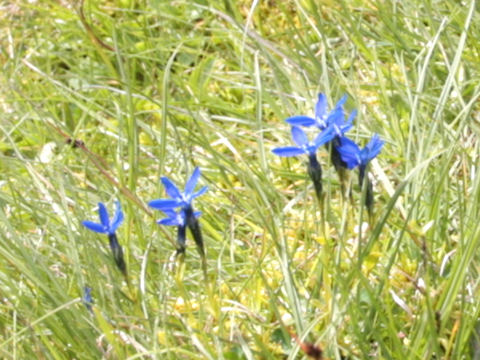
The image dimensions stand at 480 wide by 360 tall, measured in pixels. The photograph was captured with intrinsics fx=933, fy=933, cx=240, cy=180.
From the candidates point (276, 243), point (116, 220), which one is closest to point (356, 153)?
point (276, 243)

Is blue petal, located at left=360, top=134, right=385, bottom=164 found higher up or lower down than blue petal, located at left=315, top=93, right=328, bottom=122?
lower down

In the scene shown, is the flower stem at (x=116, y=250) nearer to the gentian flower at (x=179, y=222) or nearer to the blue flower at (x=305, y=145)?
the gentian flower at (x=179, y=222)

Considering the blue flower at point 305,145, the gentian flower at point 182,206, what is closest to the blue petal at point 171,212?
the gentian flower at point 182,206

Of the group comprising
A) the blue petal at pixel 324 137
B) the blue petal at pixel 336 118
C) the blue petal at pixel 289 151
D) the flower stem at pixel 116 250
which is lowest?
the flower stem at pixel 116 250

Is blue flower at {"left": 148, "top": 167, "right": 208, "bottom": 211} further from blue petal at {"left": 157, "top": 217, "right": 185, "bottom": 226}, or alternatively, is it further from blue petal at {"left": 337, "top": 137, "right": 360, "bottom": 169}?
blue petal at {"left": 337, "top": 137, "right": 360, "bottom": 169}

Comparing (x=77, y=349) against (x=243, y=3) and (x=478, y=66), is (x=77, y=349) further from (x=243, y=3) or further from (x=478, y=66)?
(x=243, y=3)


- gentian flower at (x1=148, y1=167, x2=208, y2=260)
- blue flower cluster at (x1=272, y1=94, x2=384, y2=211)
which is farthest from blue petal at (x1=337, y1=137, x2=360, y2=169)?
gentian flower at (x1=148, y1=167, x2=208, y2=260)
